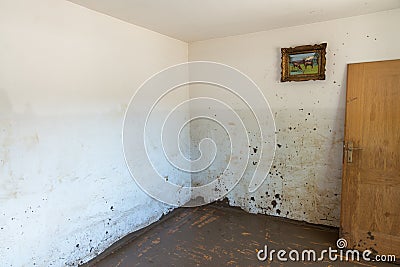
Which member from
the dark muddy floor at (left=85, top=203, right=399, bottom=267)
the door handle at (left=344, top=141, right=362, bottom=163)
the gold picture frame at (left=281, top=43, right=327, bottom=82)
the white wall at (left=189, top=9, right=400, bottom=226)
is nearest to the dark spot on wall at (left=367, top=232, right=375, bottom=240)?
A: the dark muddy floor at (left=85, top=203, right=399, bottom=267)

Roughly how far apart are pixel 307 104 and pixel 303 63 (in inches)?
18.2

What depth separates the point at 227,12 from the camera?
2543 mm

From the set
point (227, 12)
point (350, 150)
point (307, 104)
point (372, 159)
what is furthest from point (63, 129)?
point (372, 159)

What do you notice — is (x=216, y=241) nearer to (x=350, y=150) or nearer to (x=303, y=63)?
(x=350, y=150)

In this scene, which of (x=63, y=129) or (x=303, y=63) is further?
(x=303, y=63)

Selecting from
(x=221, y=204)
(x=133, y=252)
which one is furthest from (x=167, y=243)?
(x=221, y=204)

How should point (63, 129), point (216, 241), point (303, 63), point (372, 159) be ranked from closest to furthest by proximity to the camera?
1. point (63, 129)
2. point (372, 159)
3. point (216, 241)
4. point (303, 63)

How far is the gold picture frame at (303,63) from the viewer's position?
2.90 m

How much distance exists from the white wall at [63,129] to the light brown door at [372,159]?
2.23 meters

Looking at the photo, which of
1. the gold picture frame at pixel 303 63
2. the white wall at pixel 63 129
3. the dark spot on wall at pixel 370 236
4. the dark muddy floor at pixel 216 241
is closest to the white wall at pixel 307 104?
the gold picture frame at pixel 303 63

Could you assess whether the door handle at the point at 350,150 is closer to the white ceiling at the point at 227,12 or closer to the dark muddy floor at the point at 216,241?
the dark muddy floor at the point at 216,241

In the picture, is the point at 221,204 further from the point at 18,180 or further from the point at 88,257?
the point at 18,180

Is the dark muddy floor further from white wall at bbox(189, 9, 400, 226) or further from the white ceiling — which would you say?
the white ceiling

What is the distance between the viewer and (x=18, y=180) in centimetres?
197
